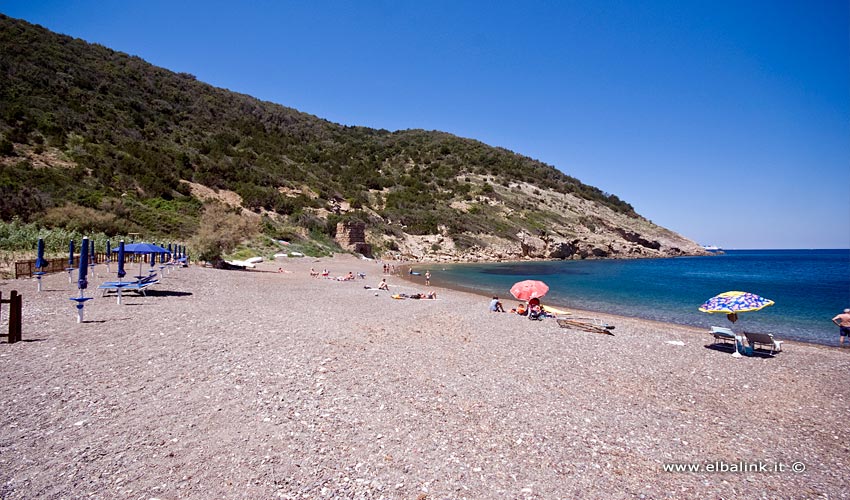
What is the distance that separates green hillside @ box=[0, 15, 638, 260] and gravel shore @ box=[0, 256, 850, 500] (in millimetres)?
23639

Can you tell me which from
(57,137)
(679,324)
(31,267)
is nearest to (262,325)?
(31,267)

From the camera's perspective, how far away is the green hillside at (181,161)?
30359mm

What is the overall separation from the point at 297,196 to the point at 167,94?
2662cm

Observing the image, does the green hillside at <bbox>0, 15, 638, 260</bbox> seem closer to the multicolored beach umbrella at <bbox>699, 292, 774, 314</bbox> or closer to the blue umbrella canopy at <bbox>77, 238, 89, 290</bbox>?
the blue umbrella canopy at <bbox>77, 238, 89, 290</bbox>

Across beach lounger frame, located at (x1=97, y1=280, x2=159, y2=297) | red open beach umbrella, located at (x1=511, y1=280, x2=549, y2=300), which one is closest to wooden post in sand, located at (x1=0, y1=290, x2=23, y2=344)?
beach lounger frame, located at (x1=97, y1=280, x2=159, y2=297)

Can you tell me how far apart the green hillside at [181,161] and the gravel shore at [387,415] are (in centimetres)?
2364

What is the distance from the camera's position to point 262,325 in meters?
10.2

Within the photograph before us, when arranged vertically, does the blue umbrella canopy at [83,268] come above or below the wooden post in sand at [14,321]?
above

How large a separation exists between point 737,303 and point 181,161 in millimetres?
46202

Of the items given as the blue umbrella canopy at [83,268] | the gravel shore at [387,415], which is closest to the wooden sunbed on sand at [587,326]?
the gravel shore at [387,415]

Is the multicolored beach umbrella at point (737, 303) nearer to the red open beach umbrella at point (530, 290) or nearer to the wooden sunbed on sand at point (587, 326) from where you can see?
the wooden sunbed on sand at point (587, 326)

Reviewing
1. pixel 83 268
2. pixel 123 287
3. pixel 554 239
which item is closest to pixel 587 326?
pixel 83 268

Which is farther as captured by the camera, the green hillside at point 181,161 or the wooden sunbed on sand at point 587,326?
the green hillside at point 181,161

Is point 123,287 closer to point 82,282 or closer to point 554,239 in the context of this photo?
Result: point 82,282
